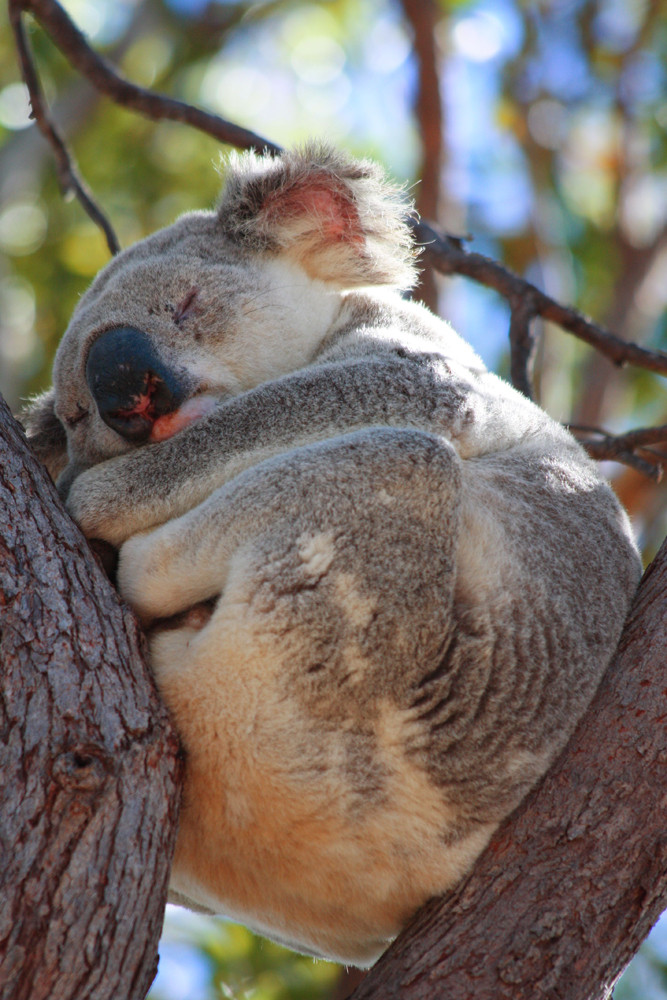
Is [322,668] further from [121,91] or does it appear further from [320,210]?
[121,91]

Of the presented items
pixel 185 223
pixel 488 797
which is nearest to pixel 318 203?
pixel 185 223

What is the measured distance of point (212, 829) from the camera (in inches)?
93.6

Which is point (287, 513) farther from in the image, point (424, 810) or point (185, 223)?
point (185, 223)

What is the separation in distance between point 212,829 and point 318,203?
2211 mm

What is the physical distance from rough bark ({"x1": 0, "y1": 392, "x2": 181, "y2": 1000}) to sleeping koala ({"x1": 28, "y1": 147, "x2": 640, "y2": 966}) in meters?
0.21

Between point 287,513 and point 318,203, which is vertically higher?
point 318,203

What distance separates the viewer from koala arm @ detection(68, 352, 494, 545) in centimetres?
260

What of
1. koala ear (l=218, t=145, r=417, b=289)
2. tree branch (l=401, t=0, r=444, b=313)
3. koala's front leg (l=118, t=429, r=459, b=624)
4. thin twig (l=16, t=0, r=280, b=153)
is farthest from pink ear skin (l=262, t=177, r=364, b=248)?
tree branch (l=401, t=0, r=444, b=313)

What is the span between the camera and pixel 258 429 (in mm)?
2672

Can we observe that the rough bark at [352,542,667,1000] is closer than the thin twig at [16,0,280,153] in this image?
Yes

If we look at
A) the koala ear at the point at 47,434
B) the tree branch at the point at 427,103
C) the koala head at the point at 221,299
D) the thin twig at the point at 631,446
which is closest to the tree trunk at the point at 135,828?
the koala head at the point at 221,299

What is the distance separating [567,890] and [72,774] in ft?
3.52

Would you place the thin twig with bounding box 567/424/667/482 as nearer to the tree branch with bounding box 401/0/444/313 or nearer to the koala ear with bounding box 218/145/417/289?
the koala ear with bounding box 218/145/417/289

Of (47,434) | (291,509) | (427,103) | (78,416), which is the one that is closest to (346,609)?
(291,509)
